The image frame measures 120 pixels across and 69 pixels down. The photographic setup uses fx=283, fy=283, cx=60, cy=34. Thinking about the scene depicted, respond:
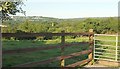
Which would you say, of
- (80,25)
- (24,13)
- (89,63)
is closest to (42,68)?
(24,13)

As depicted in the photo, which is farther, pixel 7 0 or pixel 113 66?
A: pixel 113 66

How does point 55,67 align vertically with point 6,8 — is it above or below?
below

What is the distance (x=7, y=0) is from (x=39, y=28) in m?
30.2

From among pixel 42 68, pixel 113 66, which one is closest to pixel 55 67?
pixel 42 68

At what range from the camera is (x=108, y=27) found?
157 feet

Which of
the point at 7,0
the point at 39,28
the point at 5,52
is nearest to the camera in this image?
the point at 5,52

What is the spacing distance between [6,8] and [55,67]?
8.31ft

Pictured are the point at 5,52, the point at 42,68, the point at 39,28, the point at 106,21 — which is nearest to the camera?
the point at 5,52

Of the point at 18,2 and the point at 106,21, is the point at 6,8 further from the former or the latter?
the point at 106,21

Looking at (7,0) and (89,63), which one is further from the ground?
(7,0)

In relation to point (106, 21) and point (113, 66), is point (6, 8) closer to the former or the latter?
point (113, 66)

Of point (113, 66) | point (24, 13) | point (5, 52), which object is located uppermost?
point (24, 13)

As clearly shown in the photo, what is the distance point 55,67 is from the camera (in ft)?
28.2

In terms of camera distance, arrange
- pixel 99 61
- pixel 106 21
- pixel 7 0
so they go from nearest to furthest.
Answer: pixel 7 0 → pixel 99 61 → pixel 106 21
